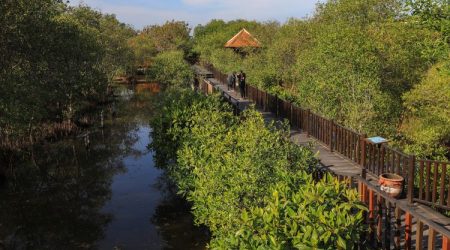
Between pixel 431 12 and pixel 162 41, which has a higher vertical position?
pixel 162 41

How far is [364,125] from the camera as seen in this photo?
16.9 meters

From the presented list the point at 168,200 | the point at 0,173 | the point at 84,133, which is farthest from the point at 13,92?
the point at 84,133

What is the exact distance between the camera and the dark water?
1487 cm

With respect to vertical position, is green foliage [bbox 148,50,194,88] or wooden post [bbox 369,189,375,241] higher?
green foliage [bbox 148,50,194,88]

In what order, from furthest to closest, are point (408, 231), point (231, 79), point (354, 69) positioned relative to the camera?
point (231, 79)
point (354, 69)
point (408, 231)

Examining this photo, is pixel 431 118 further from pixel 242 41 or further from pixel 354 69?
pixel 242 41

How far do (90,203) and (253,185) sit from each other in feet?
36.6

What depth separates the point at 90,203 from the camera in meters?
18.3

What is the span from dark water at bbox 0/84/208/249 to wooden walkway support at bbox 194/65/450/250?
5.64 meters

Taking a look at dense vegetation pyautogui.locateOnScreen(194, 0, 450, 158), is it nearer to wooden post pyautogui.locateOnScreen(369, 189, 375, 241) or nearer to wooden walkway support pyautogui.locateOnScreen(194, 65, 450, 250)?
wooden walkway support pyautogui.locateOnScreen(194, 65, 450, 250)

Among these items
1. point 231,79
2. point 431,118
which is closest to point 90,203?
point 431,118

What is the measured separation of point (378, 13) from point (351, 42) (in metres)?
10.3

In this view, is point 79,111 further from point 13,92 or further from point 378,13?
point 378,13

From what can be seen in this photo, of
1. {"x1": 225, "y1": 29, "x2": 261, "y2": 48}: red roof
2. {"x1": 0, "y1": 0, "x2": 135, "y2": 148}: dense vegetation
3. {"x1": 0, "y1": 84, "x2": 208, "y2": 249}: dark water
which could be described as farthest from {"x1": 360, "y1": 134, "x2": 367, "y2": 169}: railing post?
{"x1": 225, "y1": 29, "x2": 261, "y2": 48}: red roof
